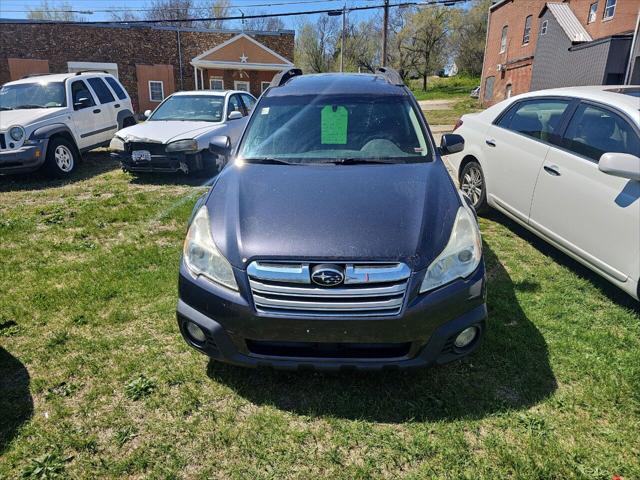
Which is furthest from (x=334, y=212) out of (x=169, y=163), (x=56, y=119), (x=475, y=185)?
(x=56, y=119)

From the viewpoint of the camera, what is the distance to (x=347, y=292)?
88.9 inches

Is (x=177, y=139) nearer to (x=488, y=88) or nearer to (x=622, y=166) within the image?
(x=622, y=166)

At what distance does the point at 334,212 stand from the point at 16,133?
7411mm

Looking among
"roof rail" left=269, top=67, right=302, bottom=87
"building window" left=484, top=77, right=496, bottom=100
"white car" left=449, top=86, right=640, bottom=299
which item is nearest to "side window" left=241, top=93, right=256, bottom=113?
"roof rail" left=269, top=67, right=302, bottom=87

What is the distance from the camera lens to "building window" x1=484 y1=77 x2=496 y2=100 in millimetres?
29906

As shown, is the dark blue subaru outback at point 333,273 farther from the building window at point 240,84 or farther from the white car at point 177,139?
the building window at point 240,84

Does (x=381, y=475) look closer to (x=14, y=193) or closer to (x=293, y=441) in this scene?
(x=293, y=441)

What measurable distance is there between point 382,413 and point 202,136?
21.0 feet

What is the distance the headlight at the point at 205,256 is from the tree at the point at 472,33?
4961cm

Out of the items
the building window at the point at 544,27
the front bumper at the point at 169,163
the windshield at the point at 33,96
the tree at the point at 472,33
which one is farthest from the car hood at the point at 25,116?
the tree at the point at 472,33

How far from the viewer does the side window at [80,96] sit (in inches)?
353

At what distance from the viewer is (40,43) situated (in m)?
21.4

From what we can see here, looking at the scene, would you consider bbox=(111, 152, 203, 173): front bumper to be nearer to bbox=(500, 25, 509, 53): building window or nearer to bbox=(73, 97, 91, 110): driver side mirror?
bbox=(73, 97, 91, 110): driver side mirror

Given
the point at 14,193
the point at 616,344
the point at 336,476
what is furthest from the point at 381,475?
the point at 14,193
